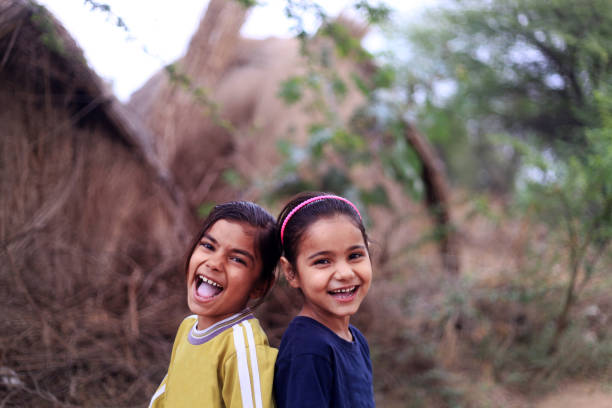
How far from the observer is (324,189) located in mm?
4156

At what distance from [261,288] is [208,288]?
187 mm

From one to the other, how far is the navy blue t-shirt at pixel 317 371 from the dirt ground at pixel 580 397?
2509 mm

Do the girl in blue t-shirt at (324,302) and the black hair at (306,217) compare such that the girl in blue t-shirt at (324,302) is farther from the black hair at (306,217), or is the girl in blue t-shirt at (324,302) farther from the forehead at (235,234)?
the forehead at (235,234)

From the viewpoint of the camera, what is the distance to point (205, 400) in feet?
4.27

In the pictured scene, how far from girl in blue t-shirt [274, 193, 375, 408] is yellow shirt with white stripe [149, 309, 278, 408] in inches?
2.7

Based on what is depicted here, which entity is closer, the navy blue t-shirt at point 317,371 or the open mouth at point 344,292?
the navy blue t-shirt at point 317,371

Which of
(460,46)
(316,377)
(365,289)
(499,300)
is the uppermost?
(460,46)

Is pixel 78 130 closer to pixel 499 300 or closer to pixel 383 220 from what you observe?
pixel 383 220

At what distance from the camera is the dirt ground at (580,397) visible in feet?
10.4

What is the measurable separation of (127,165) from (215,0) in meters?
2.15

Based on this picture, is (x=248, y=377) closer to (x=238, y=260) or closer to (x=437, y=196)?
(x=238, y=260)

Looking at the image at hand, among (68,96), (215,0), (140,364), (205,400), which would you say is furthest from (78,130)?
(205,400)

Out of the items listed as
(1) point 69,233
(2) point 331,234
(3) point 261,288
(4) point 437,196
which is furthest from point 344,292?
(4) point 437,196

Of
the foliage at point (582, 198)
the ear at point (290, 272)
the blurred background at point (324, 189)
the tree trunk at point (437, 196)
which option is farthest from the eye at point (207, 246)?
the tree trunk at point (437, 196)
